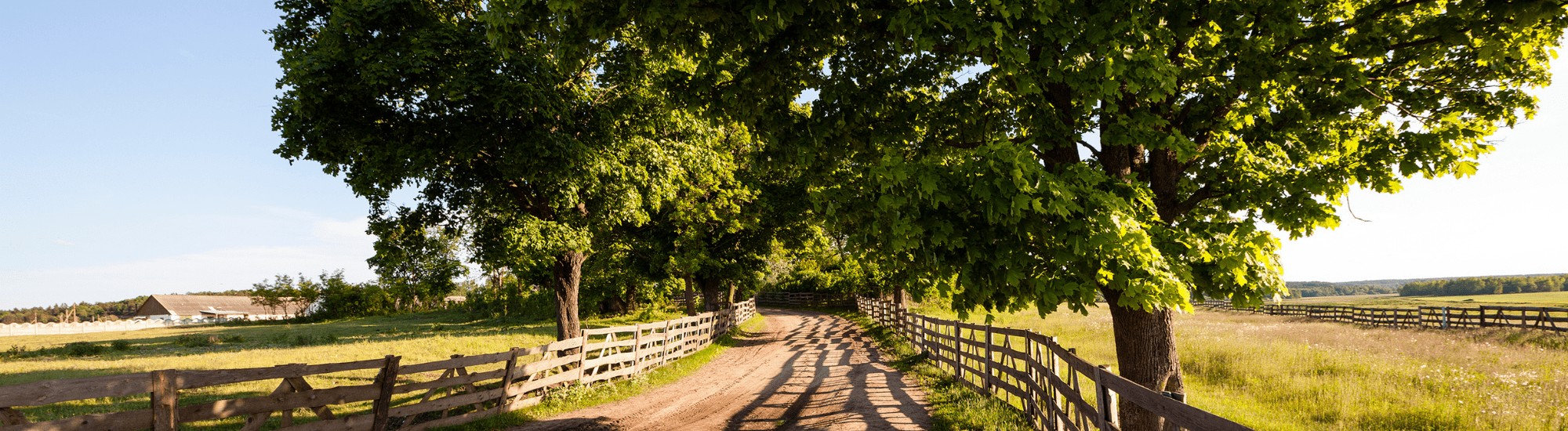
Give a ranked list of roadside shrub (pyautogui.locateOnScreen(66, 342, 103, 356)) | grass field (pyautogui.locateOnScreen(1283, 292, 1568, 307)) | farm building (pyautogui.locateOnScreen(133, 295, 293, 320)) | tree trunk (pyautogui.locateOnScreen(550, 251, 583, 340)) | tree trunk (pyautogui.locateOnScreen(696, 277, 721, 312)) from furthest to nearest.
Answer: farm building (pyautogui.locateOnScreen(133, 295, 293, 320)) < grass field (pyautogui.locateOnScreen(1283, 292, 1568, 307)) < tree trunk (pyautogui.locateOnScreen(696, 277, 721, 312)) < roadside shrub (pyautogui.locateOnScreen(66, 342, 103, 356)) < tree trunk (pyautogui.locateOnScreen(550, 251, 583, 340))

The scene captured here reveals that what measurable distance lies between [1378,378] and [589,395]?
1704 cm

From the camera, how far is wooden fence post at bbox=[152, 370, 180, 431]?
5.77 m

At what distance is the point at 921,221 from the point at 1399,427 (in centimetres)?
1041

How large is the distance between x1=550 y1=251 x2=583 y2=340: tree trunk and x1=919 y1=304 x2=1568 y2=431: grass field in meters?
11.9

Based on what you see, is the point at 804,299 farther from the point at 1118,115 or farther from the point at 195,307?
the point at 195,307

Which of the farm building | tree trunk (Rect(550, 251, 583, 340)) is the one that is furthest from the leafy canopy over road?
the farm building

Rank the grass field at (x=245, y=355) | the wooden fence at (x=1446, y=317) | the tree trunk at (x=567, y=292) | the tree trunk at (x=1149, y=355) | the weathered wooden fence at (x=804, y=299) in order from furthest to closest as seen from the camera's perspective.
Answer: the weathered wooden fence at (x=804, y=299) < the wooden fence at (x=1446, y=317) < the tree trunk at (x=567, y=292) < the grass field at (x=245, y=355) < the tree trunk at (x=1149, y=355)

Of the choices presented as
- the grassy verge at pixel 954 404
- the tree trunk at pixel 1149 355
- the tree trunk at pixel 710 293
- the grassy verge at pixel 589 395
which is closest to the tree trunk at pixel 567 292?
the grassy verge at pixel 589 395

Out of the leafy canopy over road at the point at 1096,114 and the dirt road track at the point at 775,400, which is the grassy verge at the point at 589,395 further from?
the leafy canopy over road at the point at 1096,114

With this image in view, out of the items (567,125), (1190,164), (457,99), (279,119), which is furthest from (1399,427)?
(279,119)

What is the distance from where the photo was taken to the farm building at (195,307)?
80.6 meters

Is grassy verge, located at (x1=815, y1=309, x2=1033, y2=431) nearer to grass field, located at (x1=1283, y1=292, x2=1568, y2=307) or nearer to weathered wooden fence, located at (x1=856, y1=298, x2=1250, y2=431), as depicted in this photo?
weathered wooden fence, located at (x1=856, y1=298, x2=1250, y2=431)

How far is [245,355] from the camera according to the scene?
20734mm

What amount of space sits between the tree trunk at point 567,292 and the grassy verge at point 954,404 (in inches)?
317
